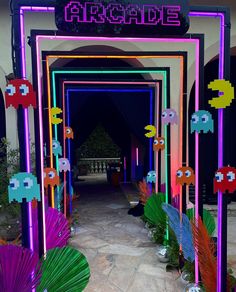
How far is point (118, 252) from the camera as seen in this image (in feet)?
16.1

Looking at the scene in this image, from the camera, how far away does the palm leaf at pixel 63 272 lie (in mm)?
2449

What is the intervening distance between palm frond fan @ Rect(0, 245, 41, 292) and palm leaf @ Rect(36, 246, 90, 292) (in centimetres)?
13

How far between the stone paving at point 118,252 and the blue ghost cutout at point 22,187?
1741 millimetres

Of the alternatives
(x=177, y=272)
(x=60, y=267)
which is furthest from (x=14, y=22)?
(x=177, y=272)

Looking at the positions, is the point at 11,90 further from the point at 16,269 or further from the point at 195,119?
the point at 195,119

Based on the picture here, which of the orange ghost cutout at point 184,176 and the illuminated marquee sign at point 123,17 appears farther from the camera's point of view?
the orange ghost cutout at point 184,176

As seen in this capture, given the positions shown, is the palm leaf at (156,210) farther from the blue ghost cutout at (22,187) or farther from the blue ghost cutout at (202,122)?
the blue ghost cutout at (22,187)

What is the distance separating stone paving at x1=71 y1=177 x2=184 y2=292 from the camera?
383 centimetres

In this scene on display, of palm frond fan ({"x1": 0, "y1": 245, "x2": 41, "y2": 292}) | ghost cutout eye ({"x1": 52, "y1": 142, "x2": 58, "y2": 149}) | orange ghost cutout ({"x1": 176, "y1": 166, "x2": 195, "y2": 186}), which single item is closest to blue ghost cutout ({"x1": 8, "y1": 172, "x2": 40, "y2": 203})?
palm frond fan ({"x1": 0, "y1": 245, "x2": 41, "y2": 292})

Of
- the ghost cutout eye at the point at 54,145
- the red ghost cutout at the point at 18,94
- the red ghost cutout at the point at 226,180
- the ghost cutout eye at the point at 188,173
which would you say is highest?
the red ghost cutout at the point at 18,94

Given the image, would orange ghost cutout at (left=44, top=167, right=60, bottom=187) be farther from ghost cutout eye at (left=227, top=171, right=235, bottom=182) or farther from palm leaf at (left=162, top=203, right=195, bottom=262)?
ghost cutout eye at (left=227, top=171, right=235, bottom=182)

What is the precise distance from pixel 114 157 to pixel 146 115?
9.88 meters

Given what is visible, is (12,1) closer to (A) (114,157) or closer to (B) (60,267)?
(B) (60,267)

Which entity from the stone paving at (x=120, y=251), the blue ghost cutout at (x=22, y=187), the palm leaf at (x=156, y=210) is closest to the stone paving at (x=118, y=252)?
the stone paving at (x=120, y=251)
